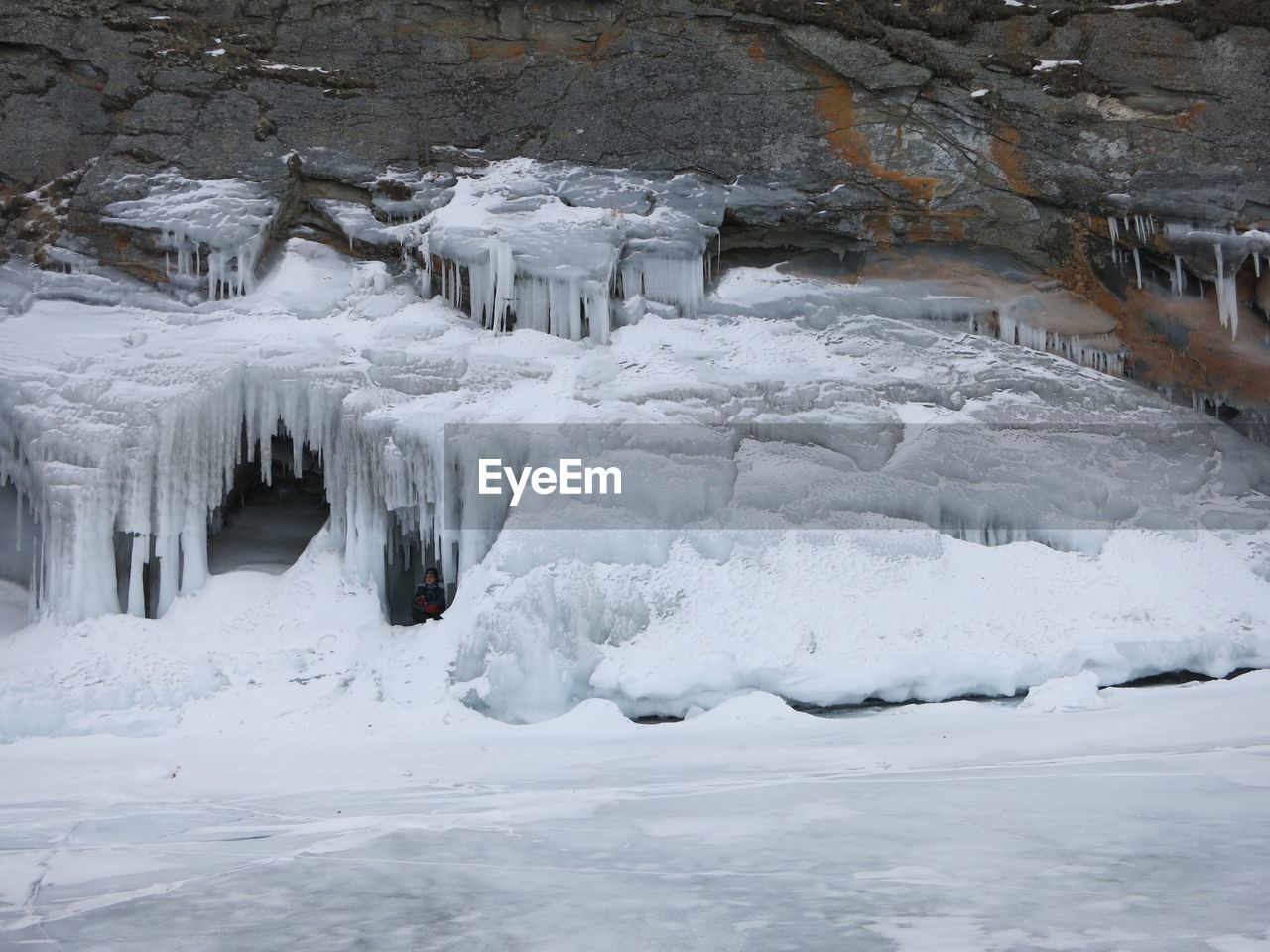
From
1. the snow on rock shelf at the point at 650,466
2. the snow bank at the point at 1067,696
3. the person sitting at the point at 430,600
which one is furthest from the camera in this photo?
the person sitting at the point at 430,600

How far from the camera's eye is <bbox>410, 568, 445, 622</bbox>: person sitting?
1049 centimetres

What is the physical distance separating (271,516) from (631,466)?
16.5 ft

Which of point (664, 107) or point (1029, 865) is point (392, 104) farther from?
point (1029, 865)

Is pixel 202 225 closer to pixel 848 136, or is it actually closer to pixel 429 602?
pixel 429 602

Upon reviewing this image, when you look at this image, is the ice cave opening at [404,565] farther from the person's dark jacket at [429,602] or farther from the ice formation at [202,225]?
the ice formation at [202,225]

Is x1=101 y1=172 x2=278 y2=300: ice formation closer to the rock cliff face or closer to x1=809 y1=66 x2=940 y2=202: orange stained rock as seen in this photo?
the rock cliff face

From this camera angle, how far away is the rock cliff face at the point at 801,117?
40.8 ft

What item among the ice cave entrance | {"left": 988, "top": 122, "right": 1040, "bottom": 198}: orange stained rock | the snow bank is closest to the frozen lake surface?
the snow bank

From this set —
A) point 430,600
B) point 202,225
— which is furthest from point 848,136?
point 202,225

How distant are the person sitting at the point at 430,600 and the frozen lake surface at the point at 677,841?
8.50 feet

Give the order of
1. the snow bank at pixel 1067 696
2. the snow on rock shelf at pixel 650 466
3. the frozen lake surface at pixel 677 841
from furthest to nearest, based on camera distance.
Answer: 1. the snow on rock shelf at pixel 650 466
2. the snow bank at pixel 1067 696
3. the frozen lake surface at pixel 677 841

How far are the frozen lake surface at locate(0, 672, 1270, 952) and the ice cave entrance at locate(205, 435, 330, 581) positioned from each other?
4.26 metres

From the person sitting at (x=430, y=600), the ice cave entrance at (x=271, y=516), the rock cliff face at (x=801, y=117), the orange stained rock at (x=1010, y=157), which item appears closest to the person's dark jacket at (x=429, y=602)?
the person sitting at (x=430, y=600)

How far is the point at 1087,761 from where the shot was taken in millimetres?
5984
